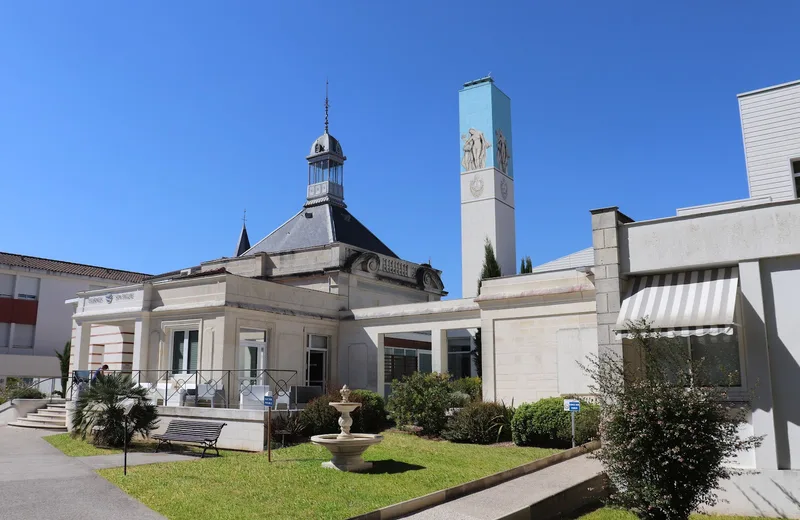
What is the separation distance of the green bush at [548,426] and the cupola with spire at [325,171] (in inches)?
811

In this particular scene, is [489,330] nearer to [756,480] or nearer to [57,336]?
[756,480]

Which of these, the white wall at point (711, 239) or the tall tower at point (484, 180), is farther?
the tall tower at point (484, 180)

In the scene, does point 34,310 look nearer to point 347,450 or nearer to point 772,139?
point 347,450

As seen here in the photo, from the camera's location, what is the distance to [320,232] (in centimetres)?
3284

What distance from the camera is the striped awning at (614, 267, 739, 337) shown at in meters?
11.7

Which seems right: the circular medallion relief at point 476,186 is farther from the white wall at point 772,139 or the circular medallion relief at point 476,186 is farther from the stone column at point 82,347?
the stone column at point 82,347

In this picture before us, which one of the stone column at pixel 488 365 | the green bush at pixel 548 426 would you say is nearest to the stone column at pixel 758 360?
the green bush at pixel 548 426

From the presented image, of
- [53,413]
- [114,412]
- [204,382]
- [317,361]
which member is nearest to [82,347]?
[53,413]

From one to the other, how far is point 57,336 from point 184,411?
999 inches

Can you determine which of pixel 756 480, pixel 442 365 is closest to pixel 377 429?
pixel 442 365

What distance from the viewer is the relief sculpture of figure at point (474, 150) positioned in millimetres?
40188

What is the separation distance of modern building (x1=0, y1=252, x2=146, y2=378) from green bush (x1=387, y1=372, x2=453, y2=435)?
28.1 meters

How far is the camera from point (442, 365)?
24156mm

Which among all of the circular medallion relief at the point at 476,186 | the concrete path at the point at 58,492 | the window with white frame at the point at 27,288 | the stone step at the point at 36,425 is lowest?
the concrete path at the point at 58,492
